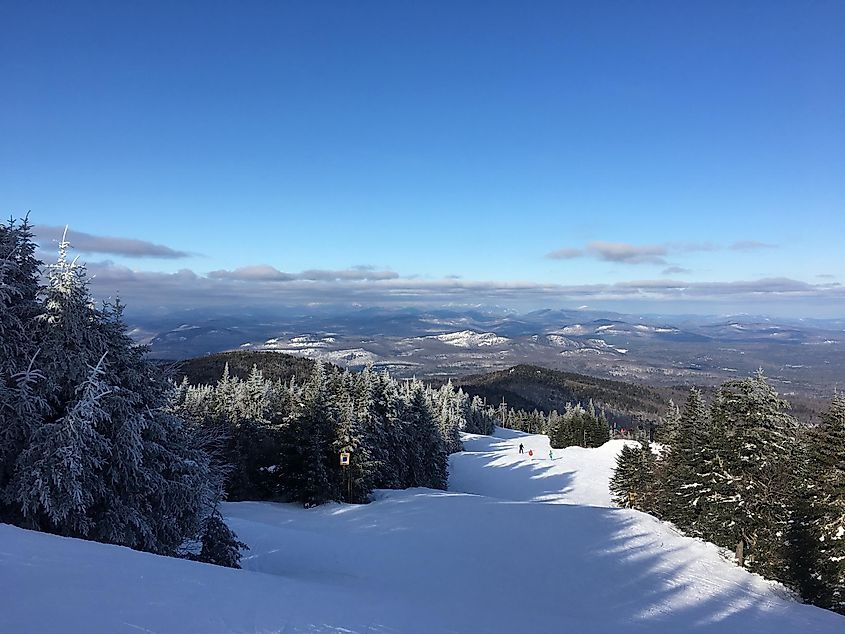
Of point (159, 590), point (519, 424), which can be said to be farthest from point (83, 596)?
point (519, 424)

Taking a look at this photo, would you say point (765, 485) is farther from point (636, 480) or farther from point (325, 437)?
point (325, 437)

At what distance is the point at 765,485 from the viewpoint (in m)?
21.2

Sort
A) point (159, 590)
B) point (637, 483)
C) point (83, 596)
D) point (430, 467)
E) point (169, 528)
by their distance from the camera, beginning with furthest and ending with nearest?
1. point (430, 467)
2. point (637, 483)
3. point (169, 528)
4. point (159, 590)
5. point (83, 596)

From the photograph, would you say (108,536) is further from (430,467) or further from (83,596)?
(430,467)

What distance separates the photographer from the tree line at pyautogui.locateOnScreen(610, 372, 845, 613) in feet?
56.5

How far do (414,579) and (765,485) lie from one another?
1606cm

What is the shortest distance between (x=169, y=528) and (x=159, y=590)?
737 centimetres

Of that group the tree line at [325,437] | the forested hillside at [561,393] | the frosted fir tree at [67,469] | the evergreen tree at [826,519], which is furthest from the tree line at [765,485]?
the forested hillside at [561,393]

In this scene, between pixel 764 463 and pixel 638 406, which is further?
pixel 638 406

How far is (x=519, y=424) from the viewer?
4670 inches

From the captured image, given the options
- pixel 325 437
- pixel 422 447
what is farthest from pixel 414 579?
pixel 422 447

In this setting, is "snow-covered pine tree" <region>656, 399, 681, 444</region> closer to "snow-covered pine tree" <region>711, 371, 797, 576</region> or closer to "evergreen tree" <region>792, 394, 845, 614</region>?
"snow-covered pine tree" <region>711, 371, 797, 576</region>

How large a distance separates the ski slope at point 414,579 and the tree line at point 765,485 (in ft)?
3.96

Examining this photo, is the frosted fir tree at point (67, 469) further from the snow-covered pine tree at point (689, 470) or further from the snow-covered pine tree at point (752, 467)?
the snow-covered pine tree at point (689, 470)
